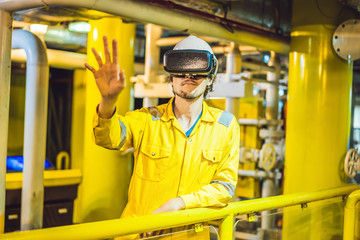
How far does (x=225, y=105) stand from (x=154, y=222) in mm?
2626

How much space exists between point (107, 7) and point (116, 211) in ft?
7.32

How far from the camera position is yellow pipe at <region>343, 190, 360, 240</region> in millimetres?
2829

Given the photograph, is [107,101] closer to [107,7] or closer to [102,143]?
[102,143]

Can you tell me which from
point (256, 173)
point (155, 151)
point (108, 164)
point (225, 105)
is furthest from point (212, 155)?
point (256, 173)

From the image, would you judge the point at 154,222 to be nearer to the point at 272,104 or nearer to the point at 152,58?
the point at 152,58

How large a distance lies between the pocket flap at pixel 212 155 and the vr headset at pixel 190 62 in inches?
15.1

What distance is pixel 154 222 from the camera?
1.74 metres

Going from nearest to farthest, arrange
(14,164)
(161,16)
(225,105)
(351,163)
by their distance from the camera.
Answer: (161,16)
(351,163)
(225,105)
(14,164)

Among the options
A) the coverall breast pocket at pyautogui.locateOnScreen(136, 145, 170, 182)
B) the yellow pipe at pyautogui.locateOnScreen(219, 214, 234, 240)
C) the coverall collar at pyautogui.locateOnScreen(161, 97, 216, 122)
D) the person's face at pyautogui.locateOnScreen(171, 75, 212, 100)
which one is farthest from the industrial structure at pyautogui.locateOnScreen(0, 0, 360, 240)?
the person's face at pyautogui.locateOnScreen(171, 75, 212, 100)

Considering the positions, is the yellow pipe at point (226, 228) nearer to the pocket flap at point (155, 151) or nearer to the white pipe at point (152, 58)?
the pocket flap at point (155, 151)

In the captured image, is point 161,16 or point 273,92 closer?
point 161,16

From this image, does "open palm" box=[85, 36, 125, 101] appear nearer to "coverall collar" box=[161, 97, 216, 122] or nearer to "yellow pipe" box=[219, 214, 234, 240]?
"coverall collar" box=[161, 97, 216, 122]

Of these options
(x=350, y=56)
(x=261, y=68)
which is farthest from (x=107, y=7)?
(x=261, y=68)

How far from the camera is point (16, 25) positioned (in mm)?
4723
